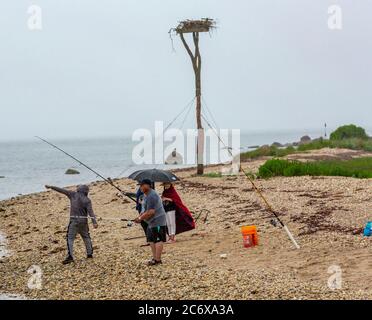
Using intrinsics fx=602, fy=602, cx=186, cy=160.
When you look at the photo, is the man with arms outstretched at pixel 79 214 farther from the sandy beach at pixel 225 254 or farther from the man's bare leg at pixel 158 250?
the man's bare leg at pixel 158 250

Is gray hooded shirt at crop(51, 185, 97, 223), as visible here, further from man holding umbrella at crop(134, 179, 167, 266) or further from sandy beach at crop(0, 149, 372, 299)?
man holding umbrella at crop(134, 179, 167, 266)

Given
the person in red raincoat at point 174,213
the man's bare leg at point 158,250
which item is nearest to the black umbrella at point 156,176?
the person in red raincoat at point 174,213

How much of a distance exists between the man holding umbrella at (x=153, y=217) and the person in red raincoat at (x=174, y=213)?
2.27 metres

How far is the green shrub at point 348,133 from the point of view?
54.5 m

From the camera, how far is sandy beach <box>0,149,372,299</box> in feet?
33.8

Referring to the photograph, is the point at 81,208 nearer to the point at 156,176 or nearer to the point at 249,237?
the point at 156,176

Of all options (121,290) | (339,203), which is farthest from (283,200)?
(121,290)

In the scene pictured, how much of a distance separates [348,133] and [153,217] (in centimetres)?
4532

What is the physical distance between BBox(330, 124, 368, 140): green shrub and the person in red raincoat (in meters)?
42.0

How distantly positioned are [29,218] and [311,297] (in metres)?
16.2

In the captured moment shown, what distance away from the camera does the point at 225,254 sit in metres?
13.0

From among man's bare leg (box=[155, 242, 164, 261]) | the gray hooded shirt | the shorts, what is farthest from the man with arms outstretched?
man's bare leg (box=[155, 242, 164, 261])
